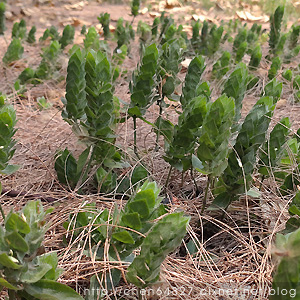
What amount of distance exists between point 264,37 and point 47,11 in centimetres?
422

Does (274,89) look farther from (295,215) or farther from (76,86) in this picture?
(76,86)

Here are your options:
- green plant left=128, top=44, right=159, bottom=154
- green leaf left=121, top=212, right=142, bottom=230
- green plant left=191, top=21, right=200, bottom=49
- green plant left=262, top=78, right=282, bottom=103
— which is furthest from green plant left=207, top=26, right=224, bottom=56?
green leaf left=121, top=212, right=142, bottom=230

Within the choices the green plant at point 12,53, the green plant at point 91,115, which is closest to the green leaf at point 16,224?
the green plant at point 91,115

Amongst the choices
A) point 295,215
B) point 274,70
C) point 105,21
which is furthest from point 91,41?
point 295,215

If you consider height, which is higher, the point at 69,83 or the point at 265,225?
the point at 69,83

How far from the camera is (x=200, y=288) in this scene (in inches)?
47.1

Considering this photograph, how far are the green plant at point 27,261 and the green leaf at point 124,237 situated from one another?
168mm

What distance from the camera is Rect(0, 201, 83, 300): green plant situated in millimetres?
867

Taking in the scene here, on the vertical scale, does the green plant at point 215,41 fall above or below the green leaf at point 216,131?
below

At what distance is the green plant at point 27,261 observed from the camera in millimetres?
867

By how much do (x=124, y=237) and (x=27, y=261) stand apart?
0.81ft

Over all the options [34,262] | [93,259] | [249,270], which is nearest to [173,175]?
[249,270]

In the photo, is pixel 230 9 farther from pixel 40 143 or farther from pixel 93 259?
pixel 93 259

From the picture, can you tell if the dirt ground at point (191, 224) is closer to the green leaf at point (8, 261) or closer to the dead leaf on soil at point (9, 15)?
the green leaf at point (8, 261)
